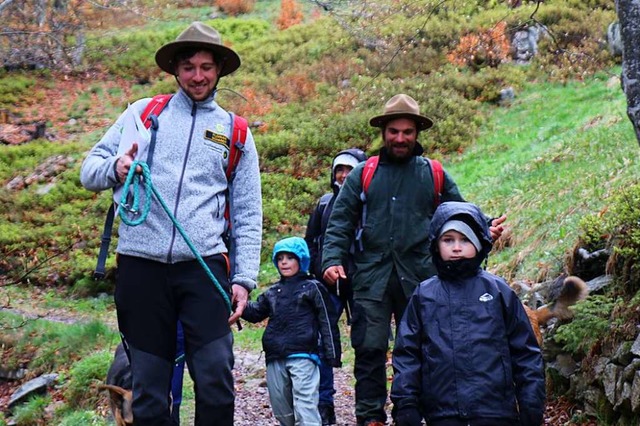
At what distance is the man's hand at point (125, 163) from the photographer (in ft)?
12.4

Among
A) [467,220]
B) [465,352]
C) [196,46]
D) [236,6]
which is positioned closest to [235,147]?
[196,46]

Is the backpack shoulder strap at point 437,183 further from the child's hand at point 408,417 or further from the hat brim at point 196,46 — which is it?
the child's hand at point 408,417

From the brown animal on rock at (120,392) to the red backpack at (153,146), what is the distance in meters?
1.25

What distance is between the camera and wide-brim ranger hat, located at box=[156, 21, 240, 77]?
161 inches

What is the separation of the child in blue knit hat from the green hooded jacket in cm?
43

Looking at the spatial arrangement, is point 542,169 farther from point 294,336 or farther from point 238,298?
point 238,298

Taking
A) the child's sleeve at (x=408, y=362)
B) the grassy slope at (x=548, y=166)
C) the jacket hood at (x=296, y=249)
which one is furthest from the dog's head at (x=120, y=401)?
the grassy slope at (x=548, y=166)

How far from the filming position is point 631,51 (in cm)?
399

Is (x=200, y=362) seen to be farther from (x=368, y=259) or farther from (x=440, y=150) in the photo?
(x=440, y=150)

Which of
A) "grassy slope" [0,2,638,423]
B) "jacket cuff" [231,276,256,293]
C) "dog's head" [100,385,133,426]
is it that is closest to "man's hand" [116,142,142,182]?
"jacket cuff" [231,276,256,293]

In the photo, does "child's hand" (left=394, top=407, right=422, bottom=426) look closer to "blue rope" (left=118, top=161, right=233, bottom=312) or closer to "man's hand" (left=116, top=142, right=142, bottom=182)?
"blue rope" (left=118, top=161, right=233, bottom=312)

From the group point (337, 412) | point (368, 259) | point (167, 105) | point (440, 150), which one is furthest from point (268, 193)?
point (167, 105)

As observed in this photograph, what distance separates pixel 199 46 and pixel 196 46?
2 centimetres

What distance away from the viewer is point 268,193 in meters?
18.5
